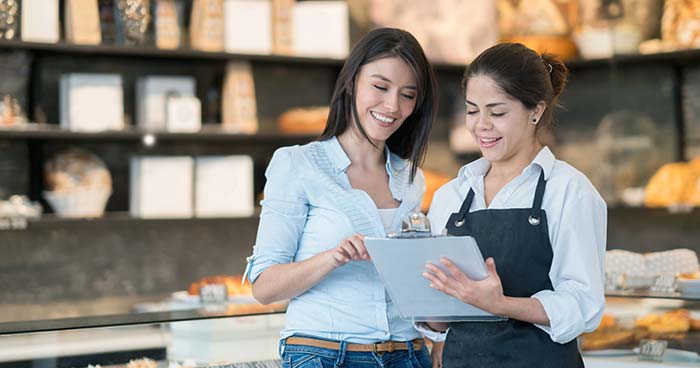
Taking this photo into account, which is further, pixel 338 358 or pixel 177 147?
pixel 177 147

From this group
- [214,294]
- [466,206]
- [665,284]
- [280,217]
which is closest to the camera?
[466,206]

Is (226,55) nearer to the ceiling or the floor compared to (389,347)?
nearer to the ceiling

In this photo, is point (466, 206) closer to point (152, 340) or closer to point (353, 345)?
point (353, 345)

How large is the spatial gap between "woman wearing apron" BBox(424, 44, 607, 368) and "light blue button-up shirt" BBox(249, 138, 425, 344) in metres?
0.18

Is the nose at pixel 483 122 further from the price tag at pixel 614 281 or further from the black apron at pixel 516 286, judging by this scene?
the price tag at pixel 614 281

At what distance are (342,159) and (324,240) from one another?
0.18 meters

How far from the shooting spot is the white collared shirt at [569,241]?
1.61 m

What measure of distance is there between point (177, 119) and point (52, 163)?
0.54 m

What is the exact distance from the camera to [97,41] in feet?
13.2

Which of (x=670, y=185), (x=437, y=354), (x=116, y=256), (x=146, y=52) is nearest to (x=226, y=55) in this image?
(x=146, y=52)

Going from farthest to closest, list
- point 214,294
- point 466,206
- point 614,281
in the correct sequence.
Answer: point 214,294, point 614,281, point 466,206

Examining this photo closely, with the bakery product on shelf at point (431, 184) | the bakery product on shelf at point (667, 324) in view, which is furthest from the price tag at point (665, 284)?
the bakery product on shelf at point (431, 184)

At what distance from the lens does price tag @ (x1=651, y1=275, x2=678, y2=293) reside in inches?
92.7

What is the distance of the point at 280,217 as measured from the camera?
74.6 inches
